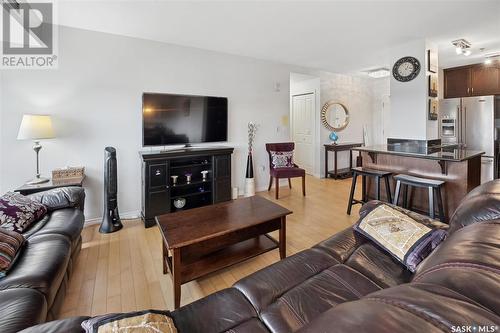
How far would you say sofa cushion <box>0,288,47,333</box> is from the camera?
1011mm

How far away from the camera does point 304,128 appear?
6.17m

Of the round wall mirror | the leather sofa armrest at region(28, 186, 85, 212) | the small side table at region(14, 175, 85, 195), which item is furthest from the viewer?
the round wall mirror

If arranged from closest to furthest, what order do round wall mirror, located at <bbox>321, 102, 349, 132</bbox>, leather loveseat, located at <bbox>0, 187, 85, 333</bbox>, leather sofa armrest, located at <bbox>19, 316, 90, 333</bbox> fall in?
leather sofa armrest, located at <bbox>19, 316, 90, 333</bbox>
leather loveseat, located at <bbox>0, 187, 85, 333</bbox>
round wall mirror, located at <bbox>321, 102, 349, 132</bbox>

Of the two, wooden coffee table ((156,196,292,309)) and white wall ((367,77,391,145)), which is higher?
white wall ((367,77,391,145))

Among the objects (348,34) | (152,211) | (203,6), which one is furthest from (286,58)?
(152,211)

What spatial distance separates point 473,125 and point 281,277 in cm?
538

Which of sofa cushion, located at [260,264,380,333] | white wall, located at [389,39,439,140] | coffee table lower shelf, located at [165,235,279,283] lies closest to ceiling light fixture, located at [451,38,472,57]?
white wall, located at [389,39,439,140]

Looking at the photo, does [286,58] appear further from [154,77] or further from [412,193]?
[412,193]

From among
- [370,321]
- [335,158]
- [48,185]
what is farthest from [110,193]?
[335,158]

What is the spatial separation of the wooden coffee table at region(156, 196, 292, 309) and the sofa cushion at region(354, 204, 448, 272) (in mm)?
777

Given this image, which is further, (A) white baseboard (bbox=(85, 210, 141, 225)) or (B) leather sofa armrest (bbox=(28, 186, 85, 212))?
(A) white baseboard (bbox=(85, 210, 141, 225))

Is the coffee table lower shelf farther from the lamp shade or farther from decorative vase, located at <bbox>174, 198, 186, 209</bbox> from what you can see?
the lamp shade

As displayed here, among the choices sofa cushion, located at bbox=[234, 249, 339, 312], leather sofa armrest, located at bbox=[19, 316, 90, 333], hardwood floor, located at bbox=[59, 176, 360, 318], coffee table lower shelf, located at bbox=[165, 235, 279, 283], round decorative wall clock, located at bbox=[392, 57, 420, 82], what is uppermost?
round decorative wall clock, located at bbox=[392, 57, 420, 82]

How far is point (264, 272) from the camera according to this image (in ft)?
4.46
